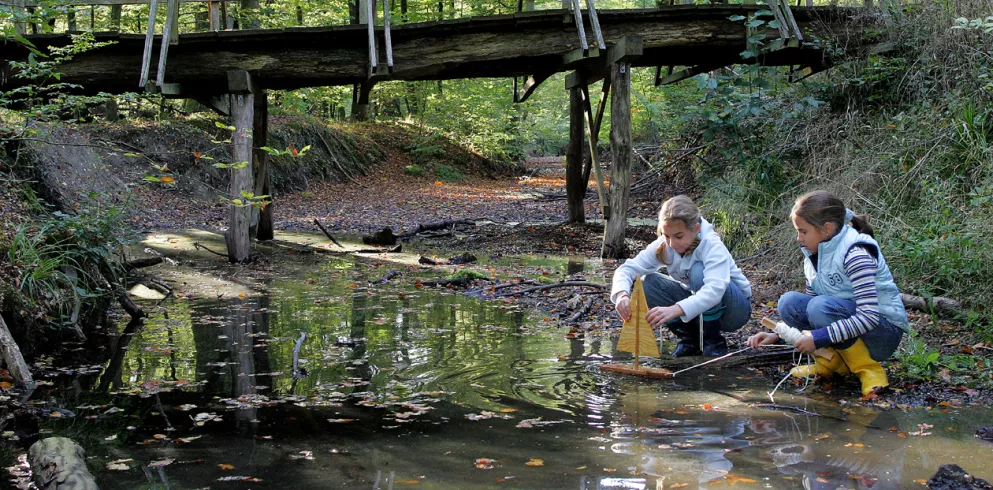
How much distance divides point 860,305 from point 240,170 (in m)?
8.45

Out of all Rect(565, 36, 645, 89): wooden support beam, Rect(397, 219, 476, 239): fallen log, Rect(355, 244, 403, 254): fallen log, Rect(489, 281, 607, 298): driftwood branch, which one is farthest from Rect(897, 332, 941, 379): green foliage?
Rect(397, 219, 476, 239): fallen log

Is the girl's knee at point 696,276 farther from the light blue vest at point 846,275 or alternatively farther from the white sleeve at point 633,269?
the light blue vest at point 846,275

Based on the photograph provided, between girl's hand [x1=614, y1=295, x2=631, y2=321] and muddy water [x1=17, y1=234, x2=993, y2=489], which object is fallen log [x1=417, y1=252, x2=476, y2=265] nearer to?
muddy water [x1=17, y1=234, x2=993, y2=489]

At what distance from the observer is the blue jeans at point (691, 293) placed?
5.00 meters

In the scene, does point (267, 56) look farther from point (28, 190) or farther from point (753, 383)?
point (753, 383)

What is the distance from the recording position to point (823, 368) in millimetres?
4641

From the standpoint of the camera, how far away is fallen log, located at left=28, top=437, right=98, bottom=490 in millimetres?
3033

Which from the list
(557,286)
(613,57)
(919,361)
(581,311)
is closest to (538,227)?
(613,57)

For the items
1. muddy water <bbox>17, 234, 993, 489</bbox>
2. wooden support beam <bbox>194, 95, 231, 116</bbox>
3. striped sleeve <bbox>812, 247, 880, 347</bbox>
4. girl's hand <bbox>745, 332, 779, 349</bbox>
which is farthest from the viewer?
wooden support beam <bbox>194, 95, 231, 116</bbox>

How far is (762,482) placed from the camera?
10.3 feet

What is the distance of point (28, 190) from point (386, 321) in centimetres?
330

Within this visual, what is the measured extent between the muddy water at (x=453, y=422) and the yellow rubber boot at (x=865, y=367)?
0.74 feet

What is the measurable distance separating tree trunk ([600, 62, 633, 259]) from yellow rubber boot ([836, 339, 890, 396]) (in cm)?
612

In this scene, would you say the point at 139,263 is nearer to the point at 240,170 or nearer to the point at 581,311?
the point at 240,170
